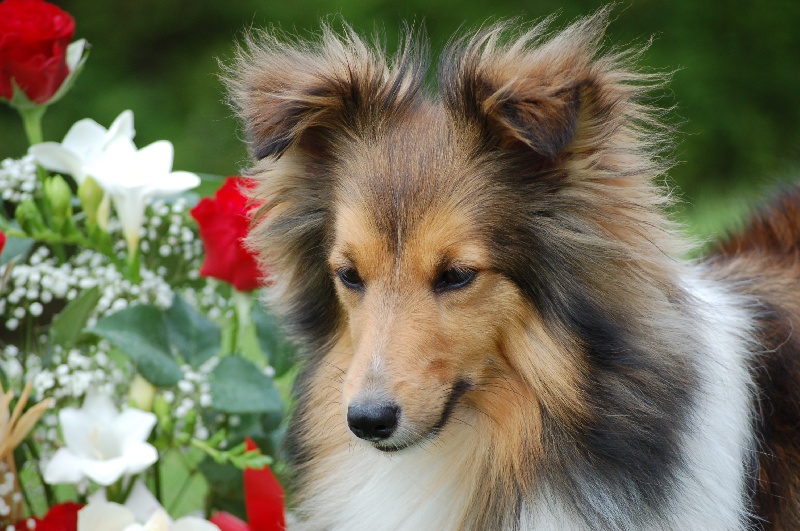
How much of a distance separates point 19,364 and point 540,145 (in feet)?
5.76

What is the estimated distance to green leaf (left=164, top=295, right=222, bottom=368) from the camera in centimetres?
302

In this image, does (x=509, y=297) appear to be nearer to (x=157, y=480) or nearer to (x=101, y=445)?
(x=101, y=445)

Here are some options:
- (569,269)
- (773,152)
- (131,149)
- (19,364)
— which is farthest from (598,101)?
(773,152)

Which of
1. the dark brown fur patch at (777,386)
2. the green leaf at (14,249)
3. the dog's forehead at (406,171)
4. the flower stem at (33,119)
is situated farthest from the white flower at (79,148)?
the dark brown fur patch at (777,386)

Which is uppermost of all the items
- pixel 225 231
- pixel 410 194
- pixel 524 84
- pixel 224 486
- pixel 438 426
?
pixel 524 84

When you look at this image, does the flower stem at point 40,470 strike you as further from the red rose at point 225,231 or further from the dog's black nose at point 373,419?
the dog's black nose at point 373,419

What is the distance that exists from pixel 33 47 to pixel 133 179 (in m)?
0.45

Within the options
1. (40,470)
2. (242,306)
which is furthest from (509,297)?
(40,470)

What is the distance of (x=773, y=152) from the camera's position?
25.2 feet

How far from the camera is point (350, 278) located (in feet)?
8.21

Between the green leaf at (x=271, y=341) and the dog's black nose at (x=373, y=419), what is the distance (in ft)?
3.13

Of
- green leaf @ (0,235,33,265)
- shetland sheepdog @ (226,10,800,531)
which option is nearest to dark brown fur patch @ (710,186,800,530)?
shetland sheepdog @ (226,10,800,531)

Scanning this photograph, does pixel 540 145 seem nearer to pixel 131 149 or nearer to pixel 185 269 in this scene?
pixel 131 149

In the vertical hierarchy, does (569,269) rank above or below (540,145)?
below
